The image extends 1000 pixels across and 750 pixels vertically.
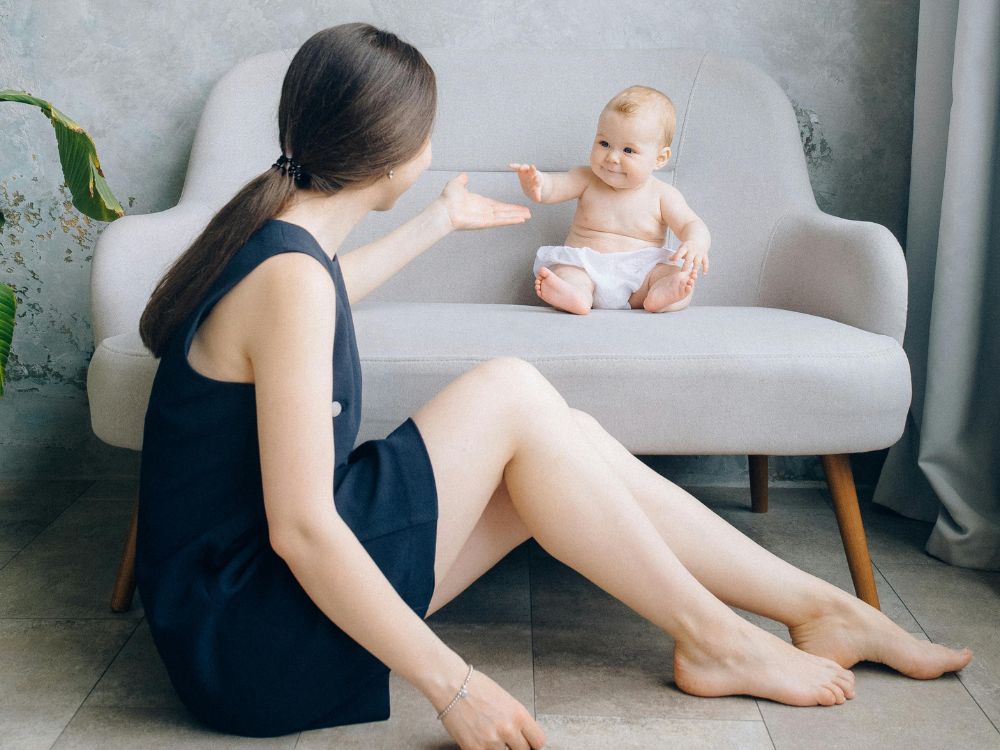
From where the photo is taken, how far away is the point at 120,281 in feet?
5.27

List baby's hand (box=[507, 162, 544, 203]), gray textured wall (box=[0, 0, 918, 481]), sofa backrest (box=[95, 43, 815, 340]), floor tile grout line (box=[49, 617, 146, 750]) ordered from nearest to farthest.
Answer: floor tile grout line (box=[49, 617, 146, 750]), baby's hand (box=[507, 162, 544, 203]), sofa backrest (box=[95, 43, 815, 340]), gray textured wall (box=[0, 0, 918, 481])

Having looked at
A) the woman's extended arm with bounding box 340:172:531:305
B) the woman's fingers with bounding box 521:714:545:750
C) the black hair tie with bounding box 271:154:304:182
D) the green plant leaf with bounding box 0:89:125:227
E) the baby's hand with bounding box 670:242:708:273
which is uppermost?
the black hair tie with bounding box 271:154:304:182

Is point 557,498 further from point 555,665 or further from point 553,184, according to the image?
point 553,184

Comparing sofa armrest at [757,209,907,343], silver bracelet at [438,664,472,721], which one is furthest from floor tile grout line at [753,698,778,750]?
sofa armrest at [757,209,907,343]

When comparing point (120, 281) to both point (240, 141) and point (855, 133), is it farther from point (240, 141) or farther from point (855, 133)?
point (855, 133)

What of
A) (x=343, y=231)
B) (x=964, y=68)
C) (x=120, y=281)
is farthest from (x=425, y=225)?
(x=964, y=68)

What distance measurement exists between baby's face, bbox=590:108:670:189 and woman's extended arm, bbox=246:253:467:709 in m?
0.84

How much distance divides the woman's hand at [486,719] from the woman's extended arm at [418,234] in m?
0.63

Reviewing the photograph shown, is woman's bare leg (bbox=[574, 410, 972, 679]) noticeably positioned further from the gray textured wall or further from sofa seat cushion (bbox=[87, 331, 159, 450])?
the gray textured wall

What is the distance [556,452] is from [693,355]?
1.07 feet

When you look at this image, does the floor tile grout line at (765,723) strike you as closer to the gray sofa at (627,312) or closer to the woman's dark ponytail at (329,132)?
the gray sofa at (627,312)

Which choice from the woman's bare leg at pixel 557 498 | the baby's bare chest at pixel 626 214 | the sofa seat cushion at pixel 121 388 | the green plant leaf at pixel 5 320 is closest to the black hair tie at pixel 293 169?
the woman's bare leg at pixel 557 498

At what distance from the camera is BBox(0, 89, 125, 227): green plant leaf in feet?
5.13

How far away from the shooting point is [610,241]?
179 centimetres
